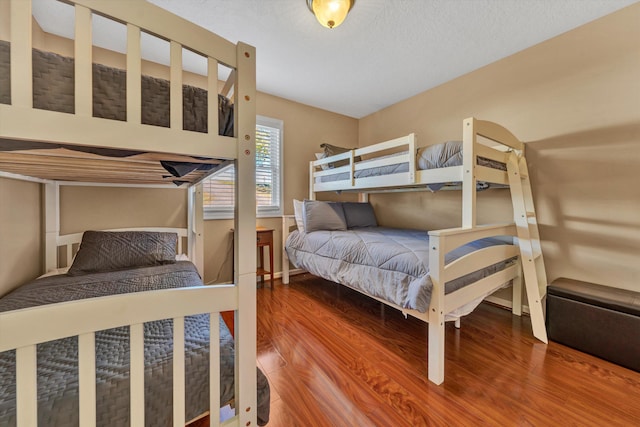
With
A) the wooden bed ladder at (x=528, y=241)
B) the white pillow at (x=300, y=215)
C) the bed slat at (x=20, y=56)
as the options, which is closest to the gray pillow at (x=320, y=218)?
the white pillow at (x=300, y=215)

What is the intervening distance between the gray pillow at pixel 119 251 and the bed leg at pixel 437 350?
181cm

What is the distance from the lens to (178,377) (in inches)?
25.9

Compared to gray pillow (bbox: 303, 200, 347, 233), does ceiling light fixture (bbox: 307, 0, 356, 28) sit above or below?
above

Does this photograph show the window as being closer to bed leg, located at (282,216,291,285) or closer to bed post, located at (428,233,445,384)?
bed leg, located at (282,216,291,285)

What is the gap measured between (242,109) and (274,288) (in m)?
2.21

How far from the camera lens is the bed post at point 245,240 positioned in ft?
2.37

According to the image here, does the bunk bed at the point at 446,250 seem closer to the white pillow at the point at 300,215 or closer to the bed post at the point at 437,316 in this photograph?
the bed post at the point at 437,316

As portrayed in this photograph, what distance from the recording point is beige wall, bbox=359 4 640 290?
5.14ft

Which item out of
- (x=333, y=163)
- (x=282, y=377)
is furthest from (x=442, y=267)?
(x=333, y=163)

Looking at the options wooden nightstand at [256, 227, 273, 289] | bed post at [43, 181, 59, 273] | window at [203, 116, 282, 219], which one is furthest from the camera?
window at [203, 116, 282, 219]

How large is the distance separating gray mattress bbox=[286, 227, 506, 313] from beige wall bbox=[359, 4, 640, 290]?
0.54m

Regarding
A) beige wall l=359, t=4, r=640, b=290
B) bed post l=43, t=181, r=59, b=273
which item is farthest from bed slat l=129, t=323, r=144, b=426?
beige wall l=359, t=4, r=640, b=290

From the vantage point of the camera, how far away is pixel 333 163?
278 centimetres

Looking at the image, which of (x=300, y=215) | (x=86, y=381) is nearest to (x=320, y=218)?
(x=300, y=215)
